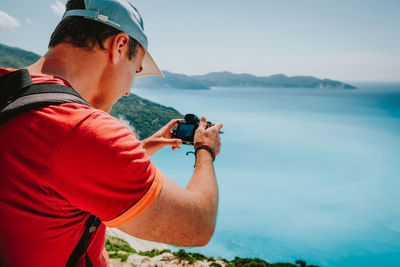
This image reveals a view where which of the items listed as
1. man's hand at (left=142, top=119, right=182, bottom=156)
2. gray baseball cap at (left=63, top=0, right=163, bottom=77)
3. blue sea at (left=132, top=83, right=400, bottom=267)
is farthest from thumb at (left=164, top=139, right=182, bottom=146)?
blue sea at (left=132, top=83, right=400, bottom=267)

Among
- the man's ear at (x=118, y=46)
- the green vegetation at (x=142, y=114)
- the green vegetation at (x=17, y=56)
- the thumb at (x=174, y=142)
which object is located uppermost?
the green vegetation at (x=17, y=56)

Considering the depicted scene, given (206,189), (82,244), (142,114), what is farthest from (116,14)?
(142,114)

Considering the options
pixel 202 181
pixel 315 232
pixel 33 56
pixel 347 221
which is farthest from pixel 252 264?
pixel 33 56

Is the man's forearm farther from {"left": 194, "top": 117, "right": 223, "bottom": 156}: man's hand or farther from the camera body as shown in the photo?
the camera body

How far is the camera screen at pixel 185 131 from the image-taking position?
235 centimetres

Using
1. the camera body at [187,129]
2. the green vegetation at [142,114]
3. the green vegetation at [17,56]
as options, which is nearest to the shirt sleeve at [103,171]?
the camera body at [187,129]

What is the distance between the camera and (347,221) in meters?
49.6

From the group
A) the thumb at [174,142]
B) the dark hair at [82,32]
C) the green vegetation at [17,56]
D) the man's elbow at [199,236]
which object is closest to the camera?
the man's elbow at [199,236]

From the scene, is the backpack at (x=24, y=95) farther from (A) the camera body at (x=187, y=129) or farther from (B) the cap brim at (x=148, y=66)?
(A) the camera body at (x=187, y=129)

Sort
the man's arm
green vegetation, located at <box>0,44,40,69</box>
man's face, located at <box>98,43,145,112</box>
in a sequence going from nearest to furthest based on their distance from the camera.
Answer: the man's arm, man's face, located at <box>98,43,145,112</box>, green vegetation, located at <box>0,44,40,69</box>

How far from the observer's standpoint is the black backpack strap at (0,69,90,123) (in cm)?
76

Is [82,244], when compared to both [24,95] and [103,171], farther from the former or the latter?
[24,95]

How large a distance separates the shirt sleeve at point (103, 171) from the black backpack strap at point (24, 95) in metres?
0.15

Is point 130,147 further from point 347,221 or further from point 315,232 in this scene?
point 347,221
